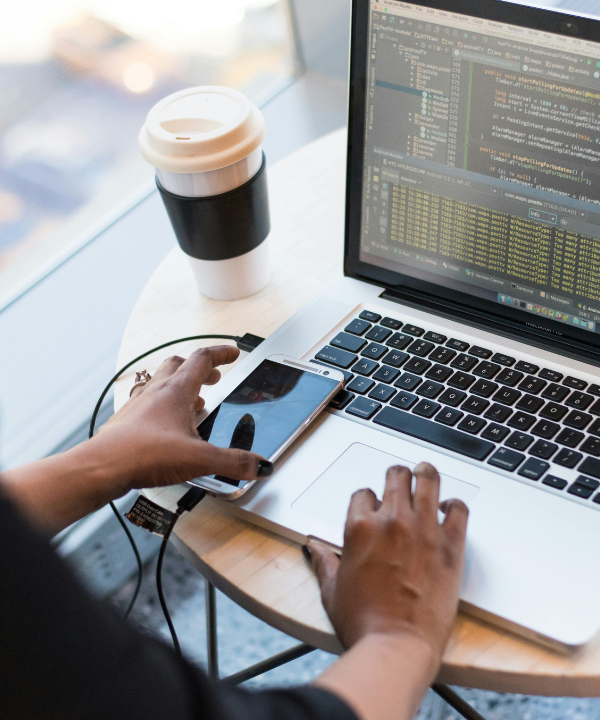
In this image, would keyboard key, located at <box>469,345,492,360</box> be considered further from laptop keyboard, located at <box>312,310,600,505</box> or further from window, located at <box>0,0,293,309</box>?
window, located at <box>0,0,293,309</box>

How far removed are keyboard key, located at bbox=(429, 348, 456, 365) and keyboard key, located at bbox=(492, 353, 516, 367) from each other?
4cm

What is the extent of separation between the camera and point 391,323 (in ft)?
2.72

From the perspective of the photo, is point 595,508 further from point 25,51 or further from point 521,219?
point 25,51

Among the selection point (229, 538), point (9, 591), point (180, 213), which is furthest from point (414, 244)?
point (9, 591)

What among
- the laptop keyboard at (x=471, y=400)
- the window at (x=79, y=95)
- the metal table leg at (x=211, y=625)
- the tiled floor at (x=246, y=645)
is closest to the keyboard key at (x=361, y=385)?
the laptop keyboard at (x=471, y=400)

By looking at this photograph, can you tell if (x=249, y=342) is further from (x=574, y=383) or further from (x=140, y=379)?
(x=574, y=383)

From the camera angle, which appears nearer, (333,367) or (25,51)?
(333,367)

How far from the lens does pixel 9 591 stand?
0.33m

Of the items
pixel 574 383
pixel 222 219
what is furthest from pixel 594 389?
pixel 222 219

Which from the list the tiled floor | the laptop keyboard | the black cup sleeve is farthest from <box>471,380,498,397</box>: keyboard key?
the tiled floor

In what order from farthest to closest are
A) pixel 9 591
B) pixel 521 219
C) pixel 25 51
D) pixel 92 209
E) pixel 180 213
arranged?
pixel 92 209 < pixel 25 51 < pixel 180 213 < pixel 521 219 < pixel 9 591

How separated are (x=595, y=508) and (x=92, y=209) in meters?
1.30

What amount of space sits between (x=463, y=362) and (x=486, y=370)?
0.03 metres

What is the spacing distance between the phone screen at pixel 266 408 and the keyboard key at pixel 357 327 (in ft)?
0.28
